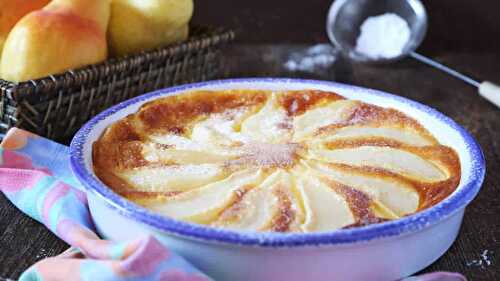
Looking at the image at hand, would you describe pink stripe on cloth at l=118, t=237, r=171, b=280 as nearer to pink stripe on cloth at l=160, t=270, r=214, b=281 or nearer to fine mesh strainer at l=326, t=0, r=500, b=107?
pink stripe on cloth at l=160, t=270, r=214, b=281

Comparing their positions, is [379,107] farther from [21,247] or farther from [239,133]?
[21,247]

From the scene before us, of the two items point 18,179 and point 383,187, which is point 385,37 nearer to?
point 383,187

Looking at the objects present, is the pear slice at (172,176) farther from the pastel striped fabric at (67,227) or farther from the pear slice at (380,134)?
the pear slice at (380,134)

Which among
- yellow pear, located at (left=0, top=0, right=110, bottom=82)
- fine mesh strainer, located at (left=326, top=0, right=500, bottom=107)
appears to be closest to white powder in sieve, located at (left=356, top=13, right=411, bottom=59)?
fine mesh strainer, located at (left=326, top=0, right=500, bottom=107)

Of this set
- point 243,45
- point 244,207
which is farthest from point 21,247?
point 243,45

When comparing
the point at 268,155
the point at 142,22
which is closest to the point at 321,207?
the point at 268,155

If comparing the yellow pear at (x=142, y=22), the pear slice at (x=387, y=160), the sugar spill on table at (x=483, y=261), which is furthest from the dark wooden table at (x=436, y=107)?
the yellow pear at (x=142, y=22)

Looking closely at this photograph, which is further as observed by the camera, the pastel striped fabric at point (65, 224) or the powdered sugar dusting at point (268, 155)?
the powdered sugar dusting at point (268, 155)
